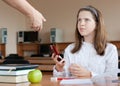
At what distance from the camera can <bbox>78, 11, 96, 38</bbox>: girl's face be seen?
2365 mm

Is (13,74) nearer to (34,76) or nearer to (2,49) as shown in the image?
(34,76)

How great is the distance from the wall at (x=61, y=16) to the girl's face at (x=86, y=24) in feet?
14.0

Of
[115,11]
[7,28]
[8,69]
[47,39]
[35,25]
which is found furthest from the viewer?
[47,39]

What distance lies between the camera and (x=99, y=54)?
2301 mm

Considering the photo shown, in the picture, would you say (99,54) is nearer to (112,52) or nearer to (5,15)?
(112,52)

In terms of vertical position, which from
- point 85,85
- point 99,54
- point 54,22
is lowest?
point 85,85

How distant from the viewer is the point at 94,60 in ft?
7.51

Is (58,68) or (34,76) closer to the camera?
(34,76)

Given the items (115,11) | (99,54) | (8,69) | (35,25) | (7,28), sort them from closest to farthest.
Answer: (35,25), (8,69), (99,54), (115,11), (7,28)

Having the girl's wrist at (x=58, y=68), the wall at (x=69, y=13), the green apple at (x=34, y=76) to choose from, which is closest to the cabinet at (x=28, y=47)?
the wall at (x=69, y=13)

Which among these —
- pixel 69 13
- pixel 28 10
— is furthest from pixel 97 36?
pixel 69 13

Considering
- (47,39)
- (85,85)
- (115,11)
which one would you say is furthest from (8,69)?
(47,39)

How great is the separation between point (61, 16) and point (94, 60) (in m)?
4.91

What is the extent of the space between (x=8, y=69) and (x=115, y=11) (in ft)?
16.8
